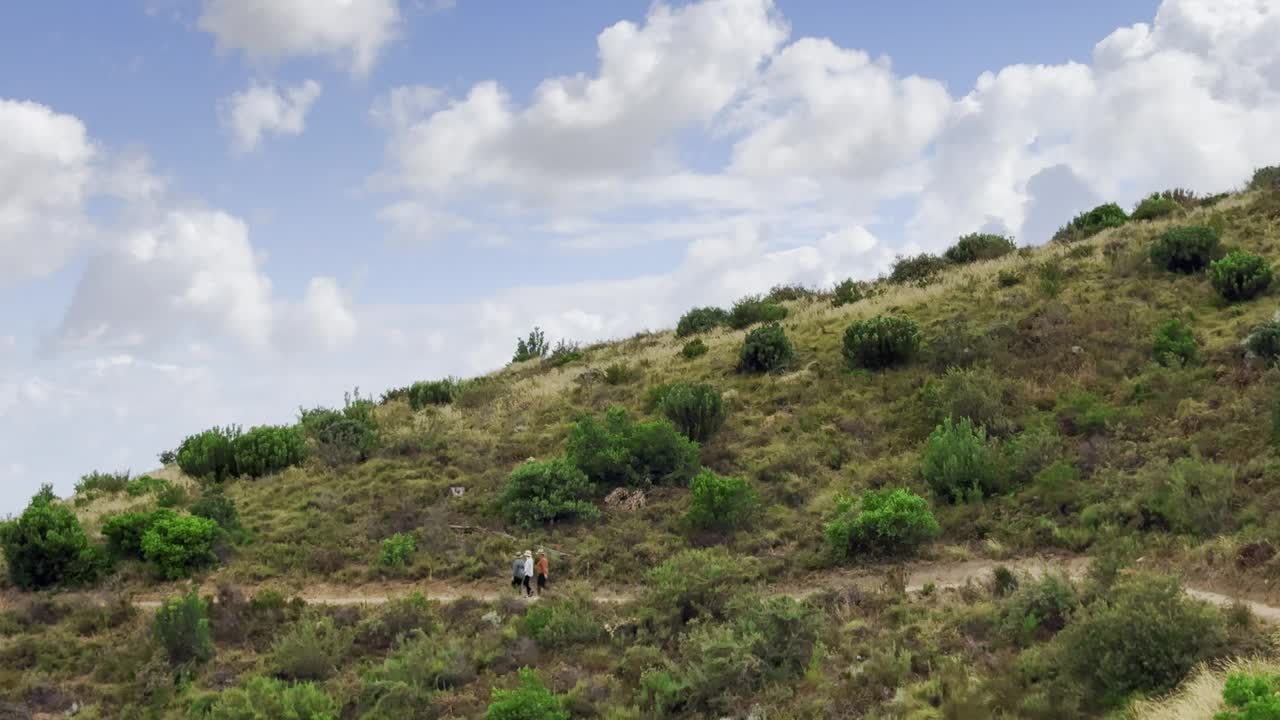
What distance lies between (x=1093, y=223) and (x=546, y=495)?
26.8 meters

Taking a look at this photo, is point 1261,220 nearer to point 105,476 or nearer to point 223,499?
point 223,499

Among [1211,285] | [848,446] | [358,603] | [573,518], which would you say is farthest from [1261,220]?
[358,603]

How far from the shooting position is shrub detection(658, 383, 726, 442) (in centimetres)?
2347

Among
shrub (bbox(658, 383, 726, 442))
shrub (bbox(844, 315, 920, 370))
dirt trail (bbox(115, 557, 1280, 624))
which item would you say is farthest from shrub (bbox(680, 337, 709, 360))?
dirt trail (bbox(115, 557, 1280, 624))

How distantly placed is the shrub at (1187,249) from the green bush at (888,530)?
1474 centimetres

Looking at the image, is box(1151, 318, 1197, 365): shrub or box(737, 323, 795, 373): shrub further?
box(737, 323, 795, 373): shrub

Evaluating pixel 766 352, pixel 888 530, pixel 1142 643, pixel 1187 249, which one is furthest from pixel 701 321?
pixel 1142 643

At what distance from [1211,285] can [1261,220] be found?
633 cm

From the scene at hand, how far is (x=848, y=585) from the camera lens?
604 inches

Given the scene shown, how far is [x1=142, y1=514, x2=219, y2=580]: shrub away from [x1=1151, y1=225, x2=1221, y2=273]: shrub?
82.7 ft

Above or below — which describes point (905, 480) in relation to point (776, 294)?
below

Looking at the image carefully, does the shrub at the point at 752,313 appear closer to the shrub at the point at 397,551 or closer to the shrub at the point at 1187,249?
the shrub at the point at 1187,249

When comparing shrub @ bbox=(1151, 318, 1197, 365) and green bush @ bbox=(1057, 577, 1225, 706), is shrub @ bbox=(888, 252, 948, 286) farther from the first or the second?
green bush @ bbox=(1057, 577, 1225, 706)

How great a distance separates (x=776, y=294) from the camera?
41875 mm
